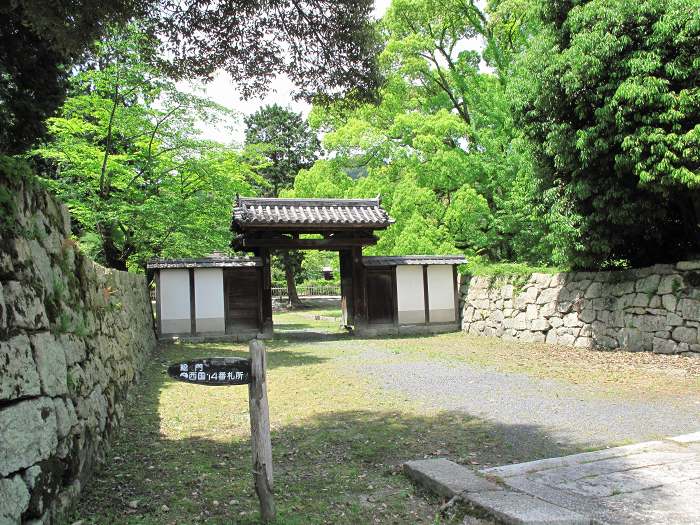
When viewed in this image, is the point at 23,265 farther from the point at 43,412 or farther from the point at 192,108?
the point at 192,108

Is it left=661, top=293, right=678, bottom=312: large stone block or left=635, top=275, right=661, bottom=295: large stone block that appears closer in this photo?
left=661, top=293, right=678, bottom=312: large stone block

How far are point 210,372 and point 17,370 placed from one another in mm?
1093

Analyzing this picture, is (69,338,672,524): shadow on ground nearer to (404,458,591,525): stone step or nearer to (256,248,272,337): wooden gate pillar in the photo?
(404,458,591,525): stone step

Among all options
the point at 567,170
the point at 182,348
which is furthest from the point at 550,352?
A: the point at 182,348

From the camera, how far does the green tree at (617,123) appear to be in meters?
7.64

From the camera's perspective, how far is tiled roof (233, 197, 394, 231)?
13656 mm

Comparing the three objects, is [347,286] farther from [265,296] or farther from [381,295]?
[265,296]

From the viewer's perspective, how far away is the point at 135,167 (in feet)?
41.8

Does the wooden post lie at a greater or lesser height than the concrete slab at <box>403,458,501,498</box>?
greater

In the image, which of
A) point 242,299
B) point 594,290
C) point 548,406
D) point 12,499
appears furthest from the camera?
point 242,299

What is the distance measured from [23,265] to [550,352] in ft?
32.1

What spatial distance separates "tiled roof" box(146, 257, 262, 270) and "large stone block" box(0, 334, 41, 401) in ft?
35.4

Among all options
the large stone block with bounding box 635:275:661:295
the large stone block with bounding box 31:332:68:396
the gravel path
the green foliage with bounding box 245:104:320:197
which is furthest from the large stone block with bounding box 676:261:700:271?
the green foliage with bounding box 245:104:320:197

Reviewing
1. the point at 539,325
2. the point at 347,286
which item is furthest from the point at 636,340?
the point at 347,286
